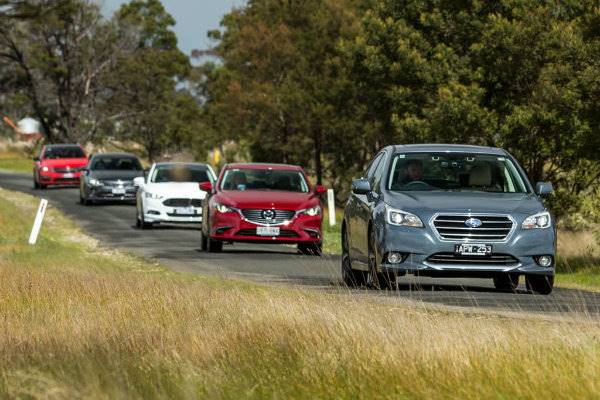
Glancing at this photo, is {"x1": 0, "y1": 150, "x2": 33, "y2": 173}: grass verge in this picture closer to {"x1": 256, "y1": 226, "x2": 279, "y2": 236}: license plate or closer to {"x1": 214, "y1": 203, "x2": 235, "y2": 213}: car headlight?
{"x1": 214, "y1": 203, "x2": 235, "y2": 213}: car headlight

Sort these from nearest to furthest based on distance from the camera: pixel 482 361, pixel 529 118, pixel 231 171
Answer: pixel 482 361 < pixel 231 171 < pixel 529 118

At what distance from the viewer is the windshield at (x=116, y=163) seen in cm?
4778

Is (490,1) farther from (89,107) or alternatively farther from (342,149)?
(89,107)

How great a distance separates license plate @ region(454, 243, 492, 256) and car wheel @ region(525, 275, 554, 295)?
979 millimetres

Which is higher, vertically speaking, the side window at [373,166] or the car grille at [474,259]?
the side window at [373,166]

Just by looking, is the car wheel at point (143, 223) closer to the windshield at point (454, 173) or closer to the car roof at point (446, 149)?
the car roof at point (446, 149)

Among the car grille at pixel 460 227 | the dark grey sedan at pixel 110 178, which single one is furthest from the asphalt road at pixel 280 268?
the dark grey sedan at pixel 110 178

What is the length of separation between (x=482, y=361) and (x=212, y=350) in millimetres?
1943

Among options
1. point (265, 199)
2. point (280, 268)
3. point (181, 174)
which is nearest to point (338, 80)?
point (181, 174)

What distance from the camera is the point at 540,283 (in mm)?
18953

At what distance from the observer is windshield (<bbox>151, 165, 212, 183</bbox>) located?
3659 centimetres

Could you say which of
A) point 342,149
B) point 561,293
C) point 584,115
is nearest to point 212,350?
point 561,293

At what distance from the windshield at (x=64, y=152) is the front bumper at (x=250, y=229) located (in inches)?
1276

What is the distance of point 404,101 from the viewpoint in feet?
152
